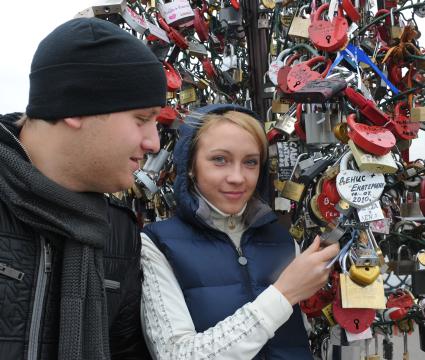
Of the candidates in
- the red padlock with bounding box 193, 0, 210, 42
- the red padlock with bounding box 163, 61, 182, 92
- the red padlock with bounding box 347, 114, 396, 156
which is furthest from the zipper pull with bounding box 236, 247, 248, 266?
the red padlock with bounding box 193, 0, 210, 42

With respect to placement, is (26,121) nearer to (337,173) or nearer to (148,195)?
(337,173)

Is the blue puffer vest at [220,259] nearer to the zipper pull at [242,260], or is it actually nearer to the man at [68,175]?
the zipper pull at [242,260]

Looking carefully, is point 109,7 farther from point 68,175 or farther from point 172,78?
point 68,175

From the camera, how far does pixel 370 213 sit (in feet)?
2.81

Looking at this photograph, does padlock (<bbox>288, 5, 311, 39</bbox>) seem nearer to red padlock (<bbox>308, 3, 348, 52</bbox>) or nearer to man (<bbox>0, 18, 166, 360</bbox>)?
red padlock (<bbox>308, 3, 348, 52</bbox>)

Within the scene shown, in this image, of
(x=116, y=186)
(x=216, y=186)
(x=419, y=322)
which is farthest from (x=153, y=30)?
(x=419, y=322)

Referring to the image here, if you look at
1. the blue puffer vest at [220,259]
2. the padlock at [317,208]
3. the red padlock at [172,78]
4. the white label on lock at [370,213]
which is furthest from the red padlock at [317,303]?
the red padlock at [172,78]

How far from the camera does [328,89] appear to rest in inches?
34.1

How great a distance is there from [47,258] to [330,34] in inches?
25.8

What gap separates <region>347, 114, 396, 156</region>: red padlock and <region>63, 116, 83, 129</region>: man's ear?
439 mm

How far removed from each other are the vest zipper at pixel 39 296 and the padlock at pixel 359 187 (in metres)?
0.48

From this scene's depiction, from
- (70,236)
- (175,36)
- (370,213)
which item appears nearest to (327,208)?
(370,213)

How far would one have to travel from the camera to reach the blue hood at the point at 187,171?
1097mm

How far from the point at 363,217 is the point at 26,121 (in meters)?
0.58
